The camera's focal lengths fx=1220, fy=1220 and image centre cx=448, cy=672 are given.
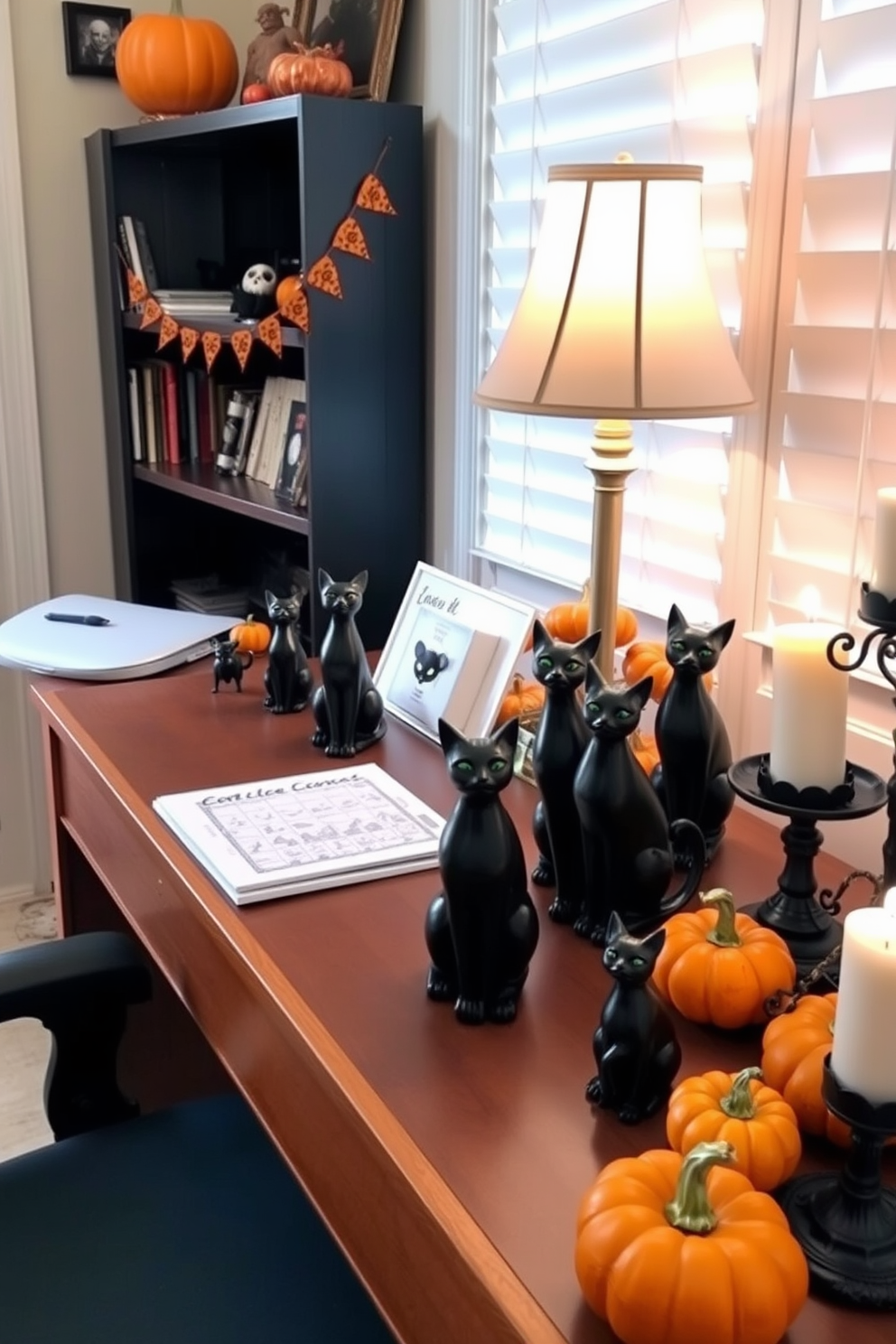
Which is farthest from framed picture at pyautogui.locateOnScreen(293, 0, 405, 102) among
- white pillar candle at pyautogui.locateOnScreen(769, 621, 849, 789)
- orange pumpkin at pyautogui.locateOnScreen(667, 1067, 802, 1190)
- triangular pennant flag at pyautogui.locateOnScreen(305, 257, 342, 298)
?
orange pumpkin at pyautogui.locateOnScreen(667, 1067, 802, 1190)

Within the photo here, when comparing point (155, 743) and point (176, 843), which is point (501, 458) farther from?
point (176, 843)

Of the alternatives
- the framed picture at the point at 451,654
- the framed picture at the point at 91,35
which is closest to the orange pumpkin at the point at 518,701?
the framed picture at the point at 451,654

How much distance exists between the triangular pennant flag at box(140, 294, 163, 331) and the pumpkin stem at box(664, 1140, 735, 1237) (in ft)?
6.47

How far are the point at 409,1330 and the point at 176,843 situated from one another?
1.70 feet

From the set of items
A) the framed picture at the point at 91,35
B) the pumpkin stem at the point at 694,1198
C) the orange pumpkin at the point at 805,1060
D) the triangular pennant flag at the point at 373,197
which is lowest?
the orange pumpkin at the point at 805,1060

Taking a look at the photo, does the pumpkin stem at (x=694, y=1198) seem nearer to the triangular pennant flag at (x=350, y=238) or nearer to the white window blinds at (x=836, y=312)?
the white window blinds at (x=836, y=312)

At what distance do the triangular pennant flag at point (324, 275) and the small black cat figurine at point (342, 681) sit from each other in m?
0.62

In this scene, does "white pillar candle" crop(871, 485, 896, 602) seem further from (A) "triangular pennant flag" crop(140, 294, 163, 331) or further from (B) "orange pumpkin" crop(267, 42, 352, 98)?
(A) "triangular pennant flag" crop(140, 294, 163, 331)

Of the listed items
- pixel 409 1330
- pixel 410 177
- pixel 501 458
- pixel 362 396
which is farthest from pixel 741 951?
pixel 410 177

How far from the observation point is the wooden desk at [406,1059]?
0.69 metres

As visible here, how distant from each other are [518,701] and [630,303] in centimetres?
44

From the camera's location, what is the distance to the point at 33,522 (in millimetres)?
2531

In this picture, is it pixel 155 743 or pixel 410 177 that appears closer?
pixel 155 743

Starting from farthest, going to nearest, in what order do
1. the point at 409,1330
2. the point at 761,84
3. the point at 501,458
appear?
the point at 501,458 → the point at 761,84 → the point at 409,1330
